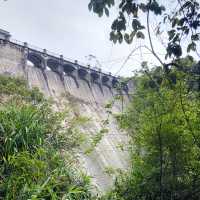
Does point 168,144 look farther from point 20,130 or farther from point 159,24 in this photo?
point 159,24

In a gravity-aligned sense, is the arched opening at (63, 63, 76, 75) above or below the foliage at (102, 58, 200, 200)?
above

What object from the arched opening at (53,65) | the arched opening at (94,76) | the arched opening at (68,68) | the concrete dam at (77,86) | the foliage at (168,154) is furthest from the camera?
the arched opening at (94,76)

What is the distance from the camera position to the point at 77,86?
27.0 meters

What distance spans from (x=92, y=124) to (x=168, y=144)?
18186mm

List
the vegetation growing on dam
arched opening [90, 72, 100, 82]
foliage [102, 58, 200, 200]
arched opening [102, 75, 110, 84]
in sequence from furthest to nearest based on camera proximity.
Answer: arched opening [102, 75, 110, 84] < arched opening [90, 72, 100, 82] < foliage [102, 58, 200, 200] < the vegetation growing on dam

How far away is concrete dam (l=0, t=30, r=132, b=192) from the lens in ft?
68.5

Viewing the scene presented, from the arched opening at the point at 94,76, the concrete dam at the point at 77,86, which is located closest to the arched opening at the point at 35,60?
the concrete dam at the point at 77,86

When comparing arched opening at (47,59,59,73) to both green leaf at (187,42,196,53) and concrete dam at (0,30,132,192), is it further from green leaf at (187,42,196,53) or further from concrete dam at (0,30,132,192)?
green leaf at (187,42,196,53)

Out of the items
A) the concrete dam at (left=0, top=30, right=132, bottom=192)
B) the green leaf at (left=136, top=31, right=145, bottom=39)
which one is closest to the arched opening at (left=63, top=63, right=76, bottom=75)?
the concrete dam at (left=0, top=30, right=132, bottom=192)

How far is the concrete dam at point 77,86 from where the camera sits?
20891 mm

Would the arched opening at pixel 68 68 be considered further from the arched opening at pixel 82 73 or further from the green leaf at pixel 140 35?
the green leaf at pixel 140 35

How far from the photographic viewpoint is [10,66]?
848 inches

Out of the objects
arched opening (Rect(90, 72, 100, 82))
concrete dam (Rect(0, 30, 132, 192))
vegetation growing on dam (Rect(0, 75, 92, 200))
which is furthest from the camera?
arched opening (Rect(90, 72, 100, 82))

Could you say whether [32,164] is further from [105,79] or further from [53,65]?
[105,79]
